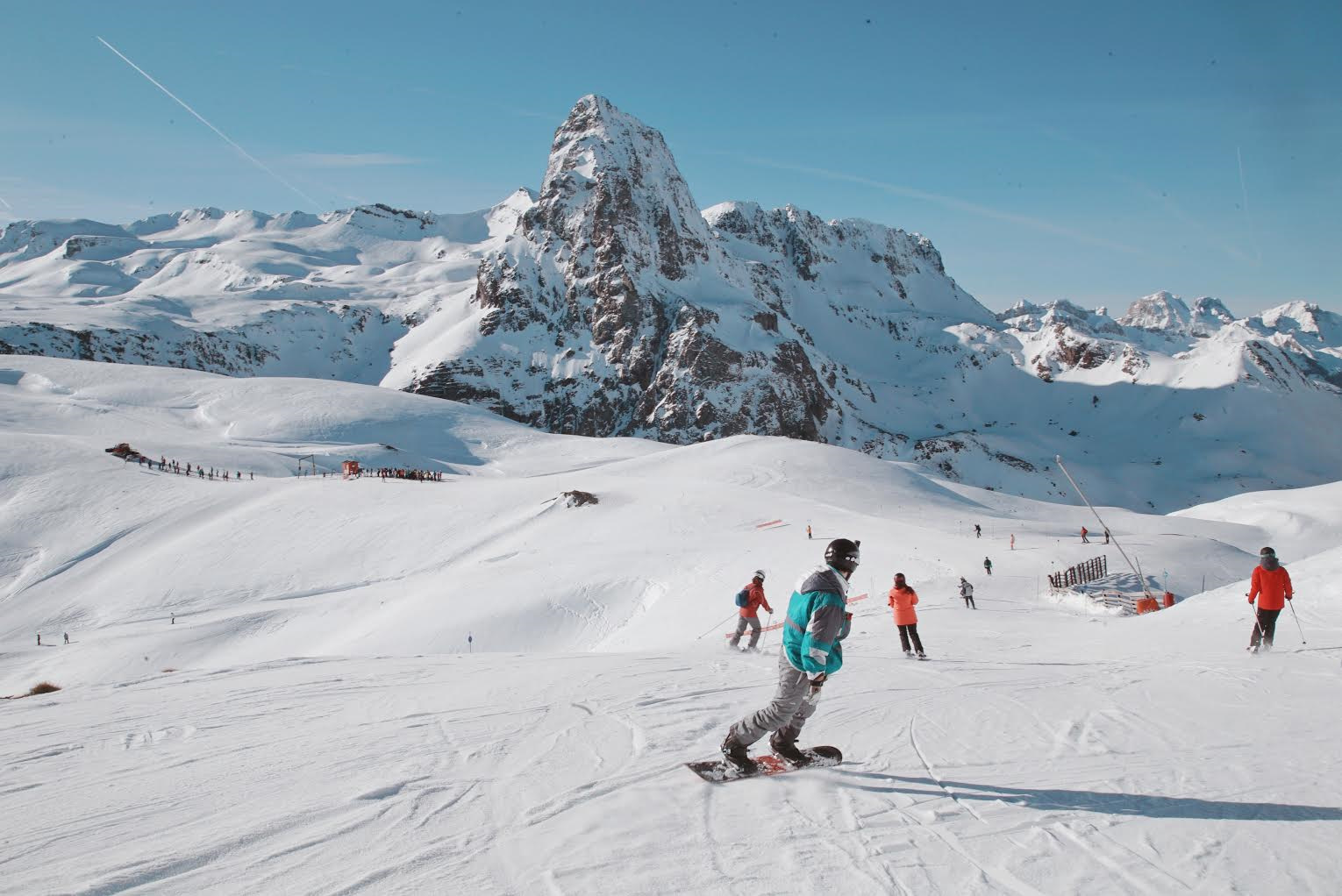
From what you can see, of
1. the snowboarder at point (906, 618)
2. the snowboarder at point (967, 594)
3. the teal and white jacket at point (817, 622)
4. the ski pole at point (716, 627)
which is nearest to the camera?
the teal and white jacket at point (817, 622)

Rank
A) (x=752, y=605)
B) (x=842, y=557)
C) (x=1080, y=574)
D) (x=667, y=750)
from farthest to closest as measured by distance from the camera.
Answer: (x=1080, y=574) < (x=752, y=605) < (x=667, y=750) < (x=842, y=557)

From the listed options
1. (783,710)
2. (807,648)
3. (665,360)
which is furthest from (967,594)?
(665,360)

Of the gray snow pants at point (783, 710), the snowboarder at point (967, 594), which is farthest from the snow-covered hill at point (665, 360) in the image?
the gray snow pants at point (783, 710)

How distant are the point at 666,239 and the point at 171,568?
447ft

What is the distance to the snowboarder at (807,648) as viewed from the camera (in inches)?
211

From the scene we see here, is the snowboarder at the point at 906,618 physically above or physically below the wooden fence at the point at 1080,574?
above

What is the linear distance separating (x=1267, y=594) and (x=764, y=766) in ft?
32.9

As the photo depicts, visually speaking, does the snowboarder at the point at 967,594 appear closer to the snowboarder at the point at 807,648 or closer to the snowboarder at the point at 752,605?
the snowboarder at the point at 752,605

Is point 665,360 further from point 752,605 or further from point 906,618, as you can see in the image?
point 906,618

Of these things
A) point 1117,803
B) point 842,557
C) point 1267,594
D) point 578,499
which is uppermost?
point 842,557

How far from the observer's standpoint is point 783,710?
5.70 metres

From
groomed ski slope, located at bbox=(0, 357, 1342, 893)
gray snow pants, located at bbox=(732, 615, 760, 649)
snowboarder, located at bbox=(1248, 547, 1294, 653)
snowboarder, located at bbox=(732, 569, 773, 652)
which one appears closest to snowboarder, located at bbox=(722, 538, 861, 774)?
groomed ski slope, located at bbox=(0, 357, 1342, 893)

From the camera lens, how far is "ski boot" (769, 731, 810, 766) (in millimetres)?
6004

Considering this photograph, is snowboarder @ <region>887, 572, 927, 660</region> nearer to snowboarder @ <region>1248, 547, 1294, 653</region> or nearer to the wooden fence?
snowboarder @ <region>1248, 547, 1294, 653</region>
